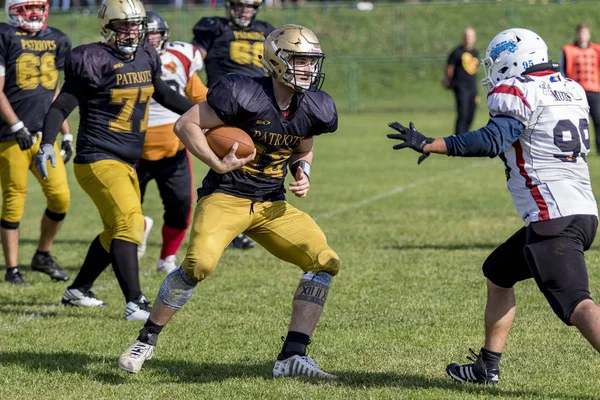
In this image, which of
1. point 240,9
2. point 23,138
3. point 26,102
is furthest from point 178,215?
point 240,9

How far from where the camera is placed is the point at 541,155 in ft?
13.3

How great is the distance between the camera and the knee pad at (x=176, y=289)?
14.5 feet

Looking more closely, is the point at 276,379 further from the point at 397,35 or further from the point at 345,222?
the point at 397,35

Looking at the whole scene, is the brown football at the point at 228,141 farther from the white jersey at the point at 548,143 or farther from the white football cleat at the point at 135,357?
the white jersey at the point at 548,143

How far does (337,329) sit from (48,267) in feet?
8.84

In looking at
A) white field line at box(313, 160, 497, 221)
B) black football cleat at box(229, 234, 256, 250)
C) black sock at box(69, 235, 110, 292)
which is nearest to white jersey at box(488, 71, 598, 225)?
black sock at box(69, 235, 110, 292)

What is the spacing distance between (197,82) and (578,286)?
4.09m

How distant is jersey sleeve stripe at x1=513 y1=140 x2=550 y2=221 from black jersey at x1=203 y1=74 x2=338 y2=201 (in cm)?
95

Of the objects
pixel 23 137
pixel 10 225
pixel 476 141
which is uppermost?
pixel 476 141

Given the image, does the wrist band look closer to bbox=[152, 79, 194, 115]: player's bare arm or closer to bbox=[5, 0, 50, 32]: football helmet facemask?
bbox=[5, 0, 50, 32]: football helmet facemask

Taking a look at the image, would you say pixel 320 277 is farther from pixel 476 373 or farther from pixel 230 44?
pixel 230 44

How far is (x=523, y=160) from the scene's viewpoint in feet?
13.3

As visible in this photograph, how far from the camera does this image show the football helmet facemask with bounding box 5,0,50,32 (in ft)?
22.6

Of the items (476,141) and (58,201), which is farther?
(58,201)
